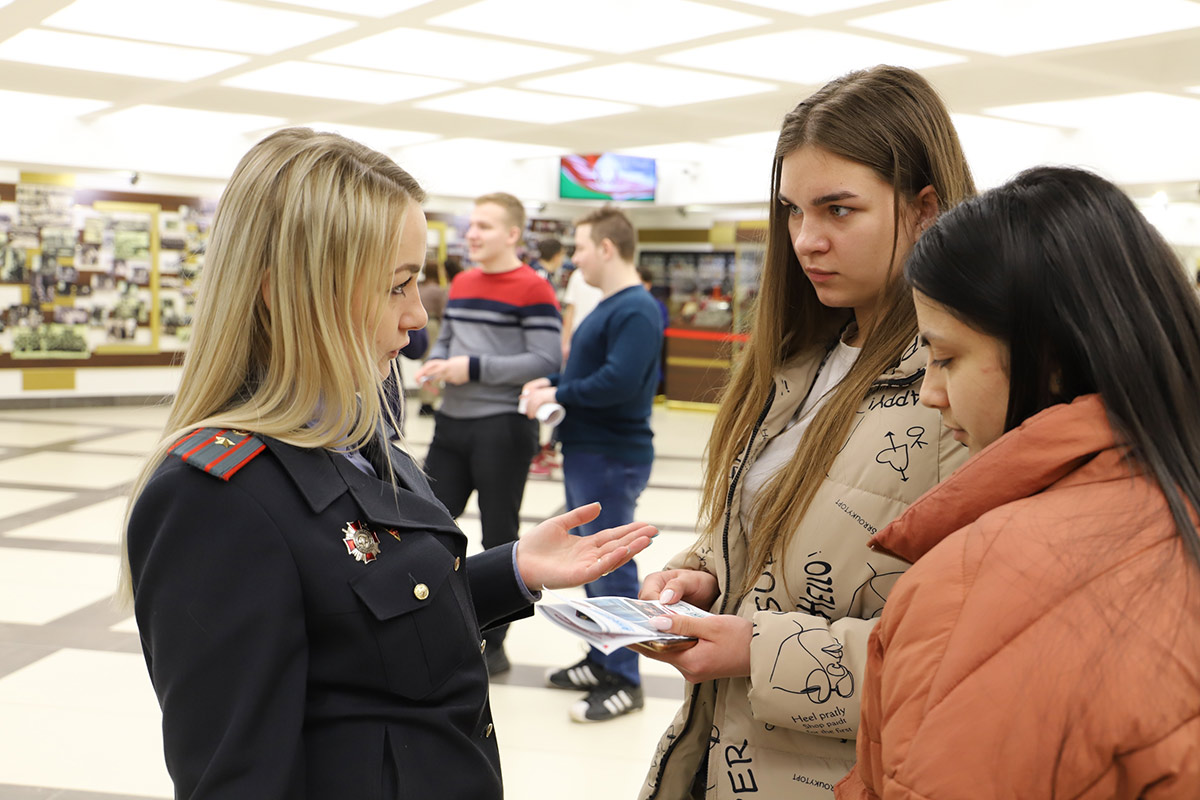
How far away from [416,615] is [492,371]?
9.16 feet

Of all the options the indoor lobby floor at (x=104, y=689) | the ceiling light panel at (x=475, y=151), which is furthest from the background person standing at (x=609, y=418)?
the ceiling light panel at (x=475, y=151)

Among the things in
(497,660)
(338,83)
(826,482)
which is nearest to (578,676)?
(497,660)

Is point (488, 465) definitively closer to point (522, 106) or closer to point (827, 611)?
point (827, 611)

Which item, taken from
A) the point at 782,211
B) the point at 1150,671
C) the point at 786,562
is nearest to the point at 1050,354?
the point at 1150,671

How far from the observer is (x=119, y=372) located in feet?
39.2

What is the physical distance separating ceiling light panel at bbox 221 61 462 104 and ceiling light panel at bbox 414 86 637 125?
0.30 m

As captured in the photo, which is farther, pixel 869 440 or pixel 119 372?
pixel 119 372

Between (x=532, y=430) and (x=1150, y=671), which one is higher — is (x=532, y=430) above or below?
below

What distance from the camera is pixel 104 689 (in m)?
3.72

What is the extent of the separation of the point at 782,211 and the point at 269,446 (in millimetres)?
927

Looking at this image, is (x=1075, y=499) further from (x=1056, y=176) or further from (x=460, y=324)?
(x=460, y=324)

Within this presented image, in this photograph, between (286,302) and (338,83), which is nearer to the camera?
(286,302)

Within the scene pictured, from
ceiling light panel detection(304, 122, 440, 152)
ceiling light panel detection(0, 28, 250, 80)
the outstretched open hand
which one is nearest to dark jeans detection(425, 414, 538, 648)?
the outstretched open hand

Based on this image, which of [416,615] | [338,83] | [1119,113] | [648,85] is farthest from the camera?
[1119,113]
